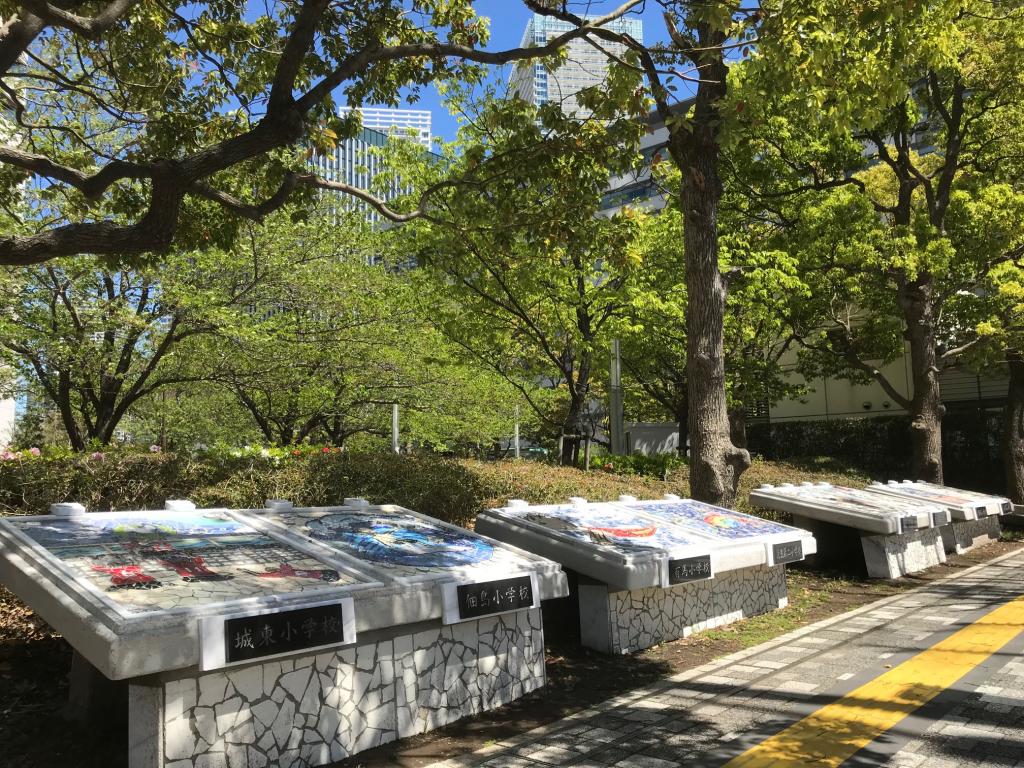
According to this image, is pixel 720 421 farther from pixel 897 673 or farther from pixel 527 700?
pixel 527 700

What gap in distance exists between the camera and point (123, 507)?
6.75 m

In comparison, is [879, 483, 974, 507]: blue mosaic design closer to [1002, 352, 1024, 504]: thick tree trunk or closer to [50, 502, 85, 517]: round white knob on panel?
[1002, 352, 1024, 504]: thick tree trunk

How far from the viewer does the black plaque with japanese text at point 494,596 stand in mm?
4715

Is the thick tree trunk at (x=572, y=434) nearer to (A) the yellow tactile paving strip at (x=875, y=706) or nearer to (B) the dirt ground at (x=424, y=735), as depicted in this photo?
(B) the dirt ground at (x=424, y=735)

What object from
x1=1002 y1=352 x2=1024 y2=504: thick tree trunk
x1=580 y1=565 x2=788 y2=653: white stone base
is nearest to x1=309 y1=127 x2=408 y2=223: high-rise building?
x1=580 y1=565 x2=788 y2=653: white stone base

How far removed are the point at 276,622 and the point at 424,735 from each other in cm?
141

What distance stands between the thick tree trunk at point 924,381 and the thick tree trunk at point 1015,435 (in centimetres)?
282

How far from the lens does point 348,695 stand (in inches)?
166

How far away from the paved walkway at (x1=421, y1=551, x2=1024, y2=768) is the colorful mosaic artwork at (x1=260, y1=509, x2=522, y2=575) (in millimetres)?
1250

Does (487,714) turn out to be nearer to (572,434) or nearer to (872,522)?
(872,522)

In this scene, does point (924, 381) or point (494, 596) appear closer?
point (494, 596)

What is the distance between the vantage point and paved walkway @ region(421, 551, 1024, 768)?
4.10 m

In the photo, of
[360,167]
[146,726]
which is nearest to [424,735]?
[146,726]

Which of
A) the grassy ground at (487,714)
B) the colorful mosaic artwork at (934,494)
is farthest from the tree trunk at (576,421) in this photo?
the colorful mosaic artwork at (934,494)
